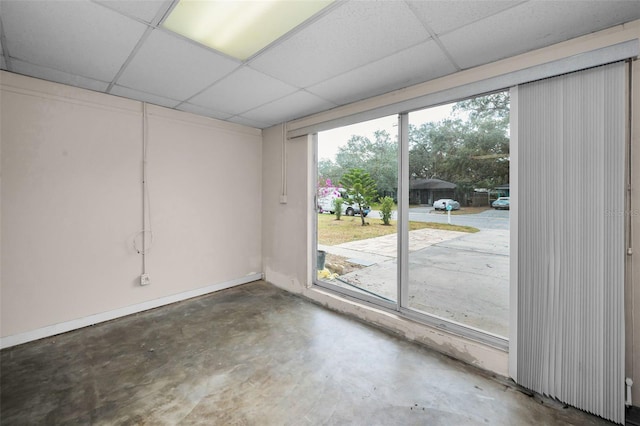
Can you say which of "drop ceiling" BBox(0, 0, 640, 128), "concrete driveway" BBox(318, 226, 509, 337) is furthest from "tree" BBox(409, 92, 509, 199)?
"concrete driveway" BBox(318, 226, 509, 337)

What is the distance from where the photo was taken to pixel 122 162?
3.03 m

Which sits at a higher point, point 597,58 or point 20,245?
point 597,58

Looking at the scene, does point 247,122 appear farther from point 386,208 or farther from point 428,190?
point 428,190

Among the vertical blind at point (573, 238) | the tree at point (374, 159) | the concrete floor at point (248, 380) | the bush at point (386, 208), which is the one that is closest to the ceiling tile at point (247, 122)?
the tree at point (374, 159)

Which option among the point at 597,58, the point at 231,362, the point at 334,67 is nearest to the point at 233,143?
the point at 334,67

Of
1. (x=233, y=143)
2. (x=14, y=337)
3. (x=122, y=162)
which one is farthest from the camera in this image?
(x=233, y=143)

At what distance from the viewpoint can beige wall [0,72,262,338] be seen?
248 centimetres

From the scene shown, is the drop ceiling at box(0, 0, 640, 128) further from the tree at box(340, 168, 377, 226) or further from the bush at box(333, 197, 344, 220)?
the bush at box(333, 197, 344, 220)

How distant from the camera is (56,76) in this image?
2.47m

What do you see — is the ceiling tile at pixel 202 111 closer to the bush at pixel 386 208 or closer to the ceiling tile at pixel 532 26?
the bush at pixel 386 208

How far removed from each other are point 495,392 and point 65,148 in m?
4.34

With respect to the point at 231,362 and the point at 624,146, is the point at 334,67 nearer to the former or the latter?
the point at 624,146

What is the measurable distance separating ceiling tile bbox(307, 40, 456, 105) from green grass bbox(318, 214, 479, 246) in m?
1.37

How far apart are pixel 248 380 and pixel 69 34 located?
9.03ft
